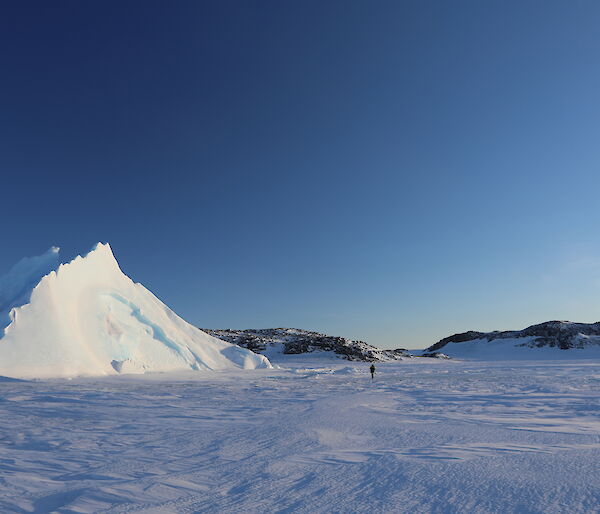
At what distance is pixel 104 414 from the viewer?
30.0 ft

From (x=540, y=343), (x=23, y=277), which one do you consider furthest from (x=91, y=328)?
(x=540, y=343)

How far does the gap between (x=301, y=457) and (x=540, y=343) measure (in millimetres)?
68856

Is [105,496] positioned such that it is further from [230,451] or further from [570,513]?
[570,513]

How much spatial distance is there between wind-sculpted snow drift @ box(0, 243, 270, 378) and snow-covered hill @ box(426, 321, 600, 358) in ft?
156

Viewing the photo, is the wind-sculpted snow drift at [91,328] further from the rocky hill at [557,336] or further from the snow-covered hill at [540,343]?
the rocky hill at [557,336]

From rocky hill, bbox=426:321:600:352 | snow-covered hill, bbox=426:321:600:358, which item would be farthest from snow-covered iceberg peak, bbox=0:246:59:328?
rocky hill, bbox=426:321:600:352

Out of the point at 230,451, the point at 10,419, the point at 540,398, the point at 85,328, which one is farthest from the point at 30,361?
the point at 540,398

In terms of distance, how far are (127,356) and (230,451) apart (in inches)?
724

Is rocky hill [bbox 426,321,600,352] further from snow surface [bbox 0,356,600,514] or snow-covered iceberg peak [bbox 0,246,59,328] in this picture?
snow-covered iceberg peak [bbox 0,246,59,328]

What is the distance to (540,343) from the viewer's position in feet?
205

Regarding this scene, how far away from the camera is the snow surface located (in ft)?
12.3

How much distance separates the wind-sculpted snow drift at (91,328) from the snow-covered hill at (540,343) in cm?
4756

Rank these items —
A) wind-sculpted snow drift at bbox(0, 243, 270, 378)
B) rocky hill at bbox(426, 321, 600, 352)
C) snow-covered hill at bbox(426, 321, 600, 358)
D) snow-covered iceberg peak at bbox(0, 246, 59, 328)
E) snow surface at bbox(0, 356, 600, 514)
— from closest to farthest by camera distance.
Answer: snow surface at bbox(0, 356, 600, 514), wind-sculpted snow drift at bbox(0, 243, 270, 378), snow-covered iceberg peak at bbox(0, 246, 59, 328), snow-covered hill at bbox(426, 321, 600, 358), rocky hill at bbox(426, 321, 600, 352)

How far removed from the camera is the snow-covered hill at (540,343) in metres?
58.3
